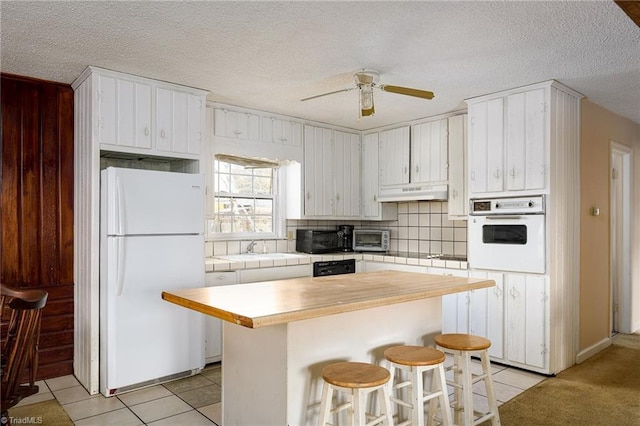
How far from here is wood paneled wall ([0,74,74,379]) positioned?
331cm

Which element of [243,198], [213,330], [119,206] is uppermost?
[243,198]

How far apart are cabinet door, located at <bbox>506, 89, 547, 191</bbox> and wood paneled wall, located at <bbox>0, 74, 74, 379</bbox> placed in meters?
3.67

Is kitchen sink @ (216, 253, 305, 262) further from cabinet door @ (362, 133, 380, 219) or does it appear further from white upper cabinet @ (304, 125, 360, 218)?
cabinet door @ (362, 133, 380, 219)

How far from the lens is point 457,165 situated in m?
4.35

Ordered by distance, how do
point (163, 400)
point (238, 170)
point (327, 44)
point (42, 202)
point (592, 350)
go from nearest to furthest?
point (327, 44) < point (163, 400) < point (42, 202) < point (592, 350) < point (238, 170)

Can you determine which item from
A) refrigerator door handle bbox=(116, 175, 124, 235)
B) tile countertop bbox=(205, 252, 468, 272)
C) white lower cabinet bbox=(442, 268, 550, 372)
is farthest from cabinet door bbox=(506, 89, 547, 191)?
refrigerator door handle bbox=(116, 175, 124, 235)

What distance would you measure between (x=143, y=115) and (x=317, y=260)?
2.17 meters

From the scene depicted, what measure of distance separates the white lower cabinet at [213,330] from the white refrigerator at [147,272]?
0.12 meters

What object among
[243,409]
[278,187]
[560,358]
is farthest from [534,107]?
[243,409]

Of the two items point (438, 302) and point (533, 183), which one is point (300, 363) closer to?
point (438, 302)

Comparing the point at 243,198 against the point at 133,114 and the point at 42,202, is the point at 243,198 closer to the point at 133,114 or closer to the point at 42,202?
the point at 133,114

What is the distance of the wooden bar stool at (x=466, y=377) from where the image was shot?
8.02 ft

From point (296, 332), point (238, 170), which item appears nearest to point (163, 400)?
point (296, 332)

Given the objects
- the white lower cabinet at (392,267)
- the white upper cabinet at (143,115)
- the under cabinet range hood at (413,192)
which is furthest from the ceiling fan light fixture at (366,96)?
the white lower cabinet at (392,267)
